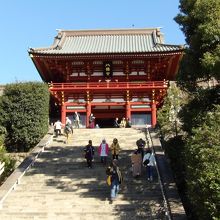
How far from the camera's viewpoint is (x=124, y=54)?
34281 mm

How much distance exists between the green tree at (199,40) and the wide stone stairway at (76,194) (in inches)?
164

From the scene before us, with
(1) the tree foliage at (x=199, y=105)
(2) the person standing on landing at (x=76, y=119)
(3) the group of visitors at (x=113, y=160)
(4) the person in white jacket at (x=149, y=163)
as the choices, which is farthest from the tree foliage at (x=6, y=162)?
(2) the person standing on landing at (x=76, y=119)

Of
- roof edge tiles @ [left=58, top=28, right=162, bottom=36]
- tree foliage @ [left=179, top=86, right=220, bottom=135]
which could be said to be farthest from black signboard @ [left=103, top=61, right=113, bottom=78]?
tree foliage @ [left=179, top=86, right=220, bottom=135]

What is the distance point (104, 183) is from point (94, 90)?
17063 millimetres

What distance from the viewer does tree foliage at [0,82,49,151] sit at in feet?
80.1

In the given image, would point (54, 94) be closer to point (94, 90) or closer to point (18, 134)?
point (94, 90)

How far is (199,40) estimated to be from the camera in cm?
1457

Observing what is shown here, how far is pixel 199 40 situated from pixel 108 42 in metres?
26.3

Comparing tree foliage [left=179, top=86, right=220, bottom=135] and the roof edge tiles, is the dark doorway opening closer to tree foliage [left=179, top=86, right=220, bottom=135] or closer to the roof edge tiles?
the roof edge tiles

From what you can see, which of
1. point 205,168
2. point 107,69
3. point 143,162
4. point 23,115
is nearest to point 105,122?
point 107,69

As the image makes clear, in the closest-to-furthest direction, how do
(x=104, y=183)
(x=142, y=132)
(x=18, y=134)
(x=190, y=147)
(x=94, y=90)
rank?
(x=190, y=147) → (x=104, y=183) → (x=18, y=134) → (x=142, y=132) → (x=94, y=90)

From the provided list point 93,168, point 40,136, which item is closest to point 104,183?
point 93,168

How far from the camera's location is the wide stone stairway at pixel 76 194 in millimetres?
14414

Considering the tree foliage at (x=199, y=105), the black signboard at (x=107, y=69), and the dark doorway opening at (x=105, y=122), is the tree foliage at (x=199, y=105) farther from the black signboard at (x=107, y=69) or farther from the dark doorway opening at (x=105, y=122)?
the black signboard at (x=107, y=69)
